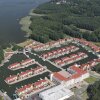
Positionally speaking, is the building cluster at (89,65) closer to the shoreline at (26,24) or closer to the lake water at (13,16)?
the shoreline at (26,24)

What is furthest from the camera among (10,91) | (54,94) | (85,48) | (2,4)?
(2,4)

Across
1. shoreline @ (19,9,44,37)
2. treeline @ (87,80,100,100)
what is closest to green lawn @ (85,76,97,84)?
treeline @ (87,80,100,100)

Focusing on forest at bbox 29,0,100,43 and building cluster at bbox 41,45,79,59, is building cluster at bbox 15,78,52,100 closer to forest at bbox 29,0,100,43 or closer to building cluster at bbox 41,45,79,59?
building cluster at bbox 41,45,79,59

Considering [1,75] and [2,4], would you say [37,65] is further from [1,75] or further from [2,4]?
[2,4]

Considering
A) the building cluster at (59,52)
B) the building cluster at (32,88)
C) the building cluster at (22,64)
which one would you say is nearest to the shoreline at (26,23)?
the building cluster at (59,52)

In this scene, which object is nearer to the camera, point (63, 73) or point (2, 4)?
point (63, 73)

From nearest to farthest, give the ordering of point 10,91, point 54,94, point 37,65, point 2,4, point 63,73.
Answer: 1. point 54,94
2. point 10,91
3. point 63,73
4. point 37,65
5. point 2,4

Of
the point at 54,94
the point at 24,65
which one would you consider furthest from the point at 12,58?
the point at 54,94
